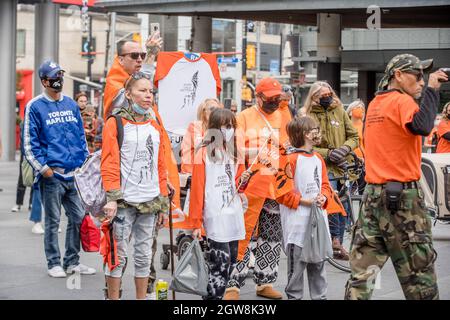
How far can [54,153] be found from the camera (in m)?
9.31

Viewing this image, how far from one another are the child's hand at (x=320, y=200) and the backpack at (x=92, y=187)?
1.79m

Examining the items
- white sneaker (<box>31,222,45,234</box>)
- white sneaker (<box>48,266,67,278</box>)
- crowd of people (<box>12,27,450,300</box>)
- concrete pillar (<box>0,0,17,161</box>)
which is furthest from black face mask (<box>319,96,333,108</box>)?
concrete pillar (<box>0,0,17,161</box>)

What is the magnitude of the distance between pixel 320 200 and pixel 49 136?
2843 mm

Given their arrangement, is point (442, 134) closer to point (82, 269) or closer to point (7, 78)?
point (82, 269)

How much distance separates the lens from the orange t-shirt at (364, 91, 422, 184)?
6.12 meters

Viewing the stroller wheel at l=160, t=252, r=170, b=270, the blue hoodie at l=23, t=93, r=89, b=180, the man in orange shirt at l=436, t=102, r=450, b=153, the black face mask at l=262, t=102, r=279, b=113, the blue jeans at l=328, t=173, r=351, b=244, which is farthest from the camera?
the man in orange shirt at l=436, t=102, r=450, b=153

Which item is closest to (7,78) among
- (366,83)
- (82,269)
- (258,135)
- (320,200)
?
(366,83)

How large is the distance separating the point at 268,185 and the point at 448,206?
15.6 ft

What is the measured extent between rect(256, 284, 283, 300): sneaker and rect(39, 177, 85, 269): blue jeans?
198cm

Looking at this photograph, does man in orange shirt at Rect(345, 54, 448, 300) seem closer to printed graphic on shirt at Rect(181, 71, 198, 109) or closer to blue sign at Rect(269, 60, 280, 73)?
printed graphic on shirt at Rect(181, 71, 198, 109)

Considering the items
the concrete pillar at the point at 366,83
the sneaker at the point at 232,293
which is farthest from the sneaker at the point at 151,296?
the concrete pillar at the point at 366,83

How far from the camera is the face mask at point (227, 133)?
25.5ft

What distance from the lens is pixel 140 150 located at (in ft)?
23.7
